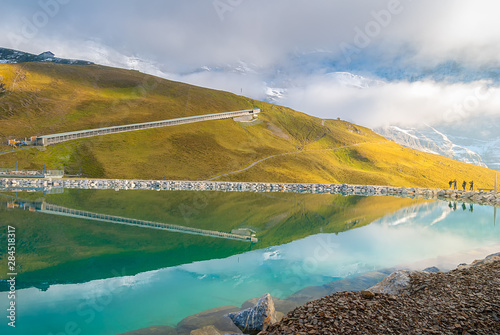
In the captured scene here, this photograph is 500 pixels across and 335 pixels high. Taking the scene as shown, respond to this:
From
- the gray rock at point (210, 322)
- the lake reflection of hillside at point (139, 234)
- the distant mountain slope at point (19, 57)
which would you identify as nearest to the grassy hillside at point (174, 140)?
the lake reflection of hillside at point (139, 234)

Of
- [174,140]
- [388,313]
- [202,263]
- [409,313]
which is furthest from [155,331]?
[174,140]

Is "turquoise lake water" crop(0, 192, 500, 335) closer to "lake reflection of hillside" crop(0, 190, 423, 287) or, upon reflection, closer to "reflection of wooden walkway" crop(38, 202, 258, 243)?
"lake reflection of hillside" crop(0, 190, 423, 287)

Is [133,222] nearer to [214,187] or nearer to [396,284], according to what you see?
[396,284]

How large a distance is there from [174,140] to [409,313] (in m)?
84.6

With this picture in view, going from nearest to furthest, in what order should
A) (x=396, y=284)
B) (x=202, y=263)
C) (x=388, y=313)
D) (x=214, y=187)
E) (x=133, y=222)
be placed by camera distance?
(x=388, y=313) < (x=396, y=284) < (x=202, y=263) < (x=133, y=222) < (x=214, y=187)

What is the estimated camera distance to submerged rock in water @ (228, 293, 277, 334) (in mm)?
9805

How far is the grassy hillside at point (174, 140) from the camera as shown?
74.9m

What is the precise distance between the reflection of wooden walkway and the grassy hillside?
129 ft

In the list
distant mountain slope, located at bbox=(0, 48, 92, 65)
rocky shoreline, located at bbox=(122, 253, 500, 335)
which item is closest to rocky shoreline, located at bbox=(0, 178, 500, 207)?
rocky shoreline, located at bbox=(122, 253, 500, 335)

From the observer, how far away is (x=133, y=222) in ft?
87.1

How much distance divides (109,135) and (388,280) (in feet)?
276

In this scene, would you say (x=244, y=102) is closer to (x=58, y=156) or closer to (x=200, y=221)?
(x=58, y=156)

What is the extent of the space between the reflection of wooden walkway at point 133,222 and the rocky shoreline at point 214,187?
23.2m

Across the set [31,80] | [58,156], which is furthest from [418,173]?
[31,80]
